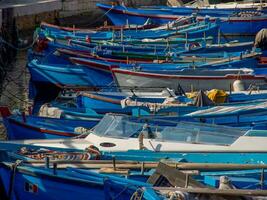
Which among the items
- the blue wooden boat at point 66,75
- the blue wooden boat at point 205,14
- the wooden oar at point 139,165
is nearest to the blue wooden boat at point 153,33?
the blue wooden boat at point 205,14

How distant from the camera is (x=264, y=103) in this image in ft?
49.3

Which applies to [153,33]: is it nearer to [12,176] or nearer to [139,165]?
[139,165]

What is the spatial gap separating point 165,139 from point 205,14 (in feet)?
52.9

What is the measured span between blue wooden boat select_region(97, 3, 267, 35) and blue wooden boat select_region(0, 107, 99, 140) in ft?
40.4

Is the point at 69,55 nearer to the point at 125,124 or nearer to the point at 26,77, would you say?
the point at 26,77

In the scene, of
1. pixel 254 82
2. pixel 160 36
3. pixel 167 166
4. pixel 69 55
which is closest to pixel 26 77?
pixel 69 55

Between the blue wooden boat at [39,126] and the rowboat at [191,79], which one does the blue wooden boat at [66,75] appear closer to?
the rowboat at [191,79]

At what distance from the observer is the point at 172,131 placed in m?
12.6

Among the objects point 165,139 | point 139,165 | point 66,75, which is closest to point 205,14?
point 66,75

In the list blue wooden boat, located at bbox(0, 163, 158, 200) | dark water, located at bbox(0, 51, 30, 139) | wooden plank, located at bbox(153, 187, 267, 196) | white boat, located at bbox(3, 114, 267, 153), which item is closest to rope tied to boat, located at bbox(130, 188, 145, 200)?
blue wooden boat, located at bbox(0, 163, 158, 200)

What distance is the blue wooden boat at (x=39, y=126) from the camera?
14.6m

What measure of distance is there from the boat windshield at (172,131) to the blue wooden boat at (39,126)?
1.51 m

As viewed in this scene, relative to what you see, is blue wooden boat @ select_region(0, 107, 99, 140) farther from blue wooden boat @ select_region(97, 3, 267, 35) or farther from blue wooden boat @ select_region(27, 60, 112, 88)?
blue wooden boat @ select_region(97, 3, 267, 35)

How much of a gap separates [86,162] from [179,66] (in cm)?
914
